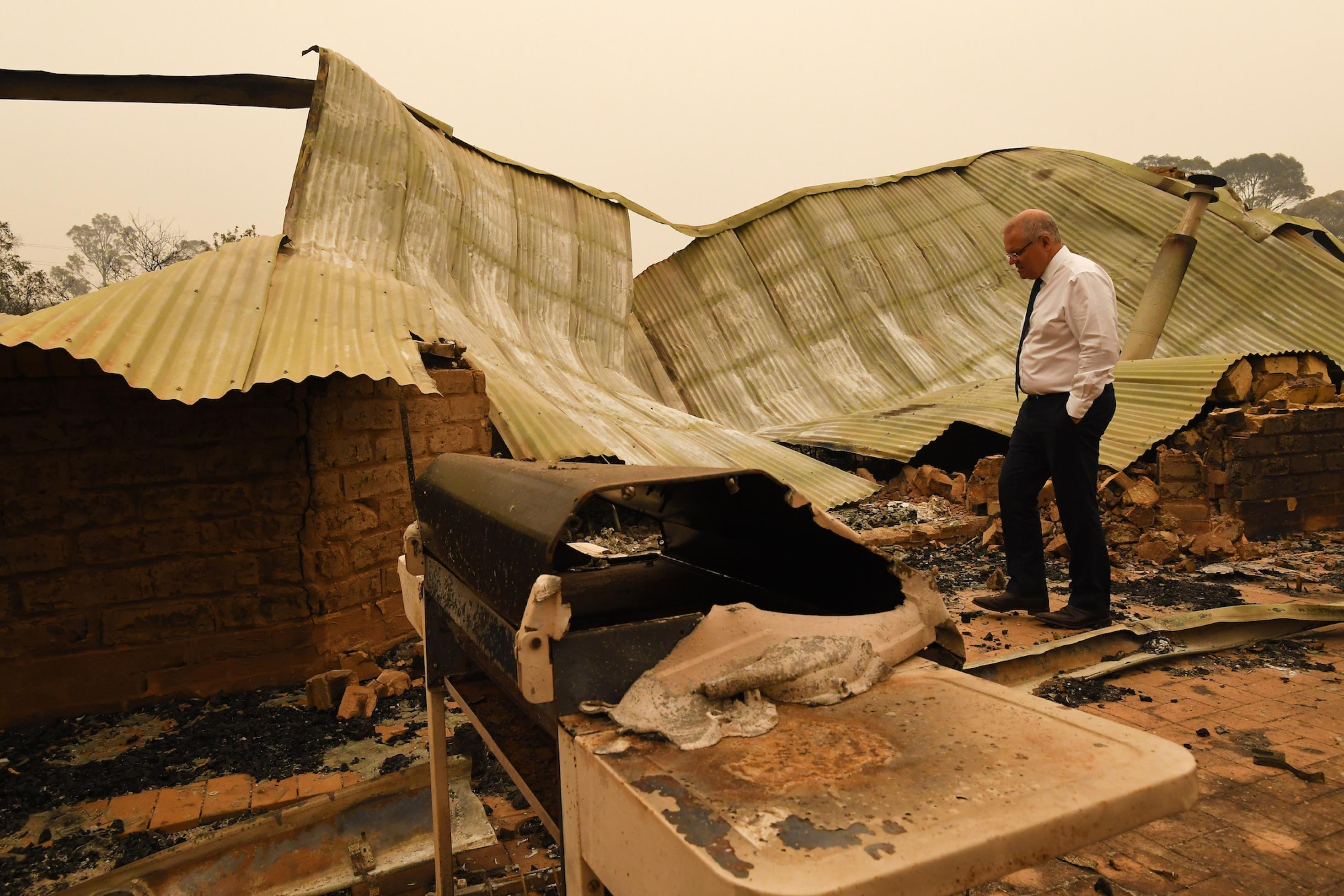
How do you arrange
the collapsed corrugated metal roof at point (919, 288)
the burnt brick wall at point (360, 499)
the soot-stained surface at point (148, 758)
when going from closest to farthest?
the soot-stained surface at point (148, 758), the burnt brick wall at point (360, 499), the collapsed corrugated metal roof at point (919, 288)

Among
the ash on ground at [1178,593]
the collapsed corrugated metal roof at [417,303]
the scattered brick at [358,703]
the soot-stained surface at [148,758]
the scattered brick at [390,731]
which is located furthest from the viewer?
the ash on ground at [1178,593]

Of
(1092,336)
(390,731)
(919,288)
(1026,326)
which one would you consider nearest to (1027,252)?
(1026,326)

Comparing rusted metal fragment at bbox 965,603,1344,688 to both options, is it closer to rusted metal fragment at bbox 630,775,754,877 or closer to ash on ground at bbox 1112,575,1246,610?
ash on ground at bbox 1112,575,1246,610

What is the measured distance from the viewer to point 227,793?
3.08m

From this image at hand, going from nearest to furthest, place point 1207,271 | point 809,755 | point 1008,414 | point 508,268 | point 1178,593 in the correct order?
1. point 809,755
2. point 1178,593
3. point 1008,414
4. point 508,268
5. point 1207,271

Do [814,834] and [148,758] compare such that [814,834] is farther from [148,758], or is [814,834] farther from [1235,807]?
[148,758]

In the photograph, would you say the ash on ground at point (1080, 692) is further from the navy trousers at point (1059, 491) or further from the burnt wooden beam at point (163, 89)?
the burnt wooden beam at point (163, 89)

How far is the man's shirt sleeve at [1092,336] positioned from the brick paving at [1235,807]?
119 cm

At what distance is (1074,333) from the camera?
3.51 metres

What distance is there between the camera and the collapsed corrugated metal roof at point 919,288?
11328 mm

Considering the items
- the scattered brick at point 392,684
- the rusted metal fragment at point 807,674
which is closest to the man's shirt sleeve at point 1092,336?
the rusted metal fragment at point 807,674

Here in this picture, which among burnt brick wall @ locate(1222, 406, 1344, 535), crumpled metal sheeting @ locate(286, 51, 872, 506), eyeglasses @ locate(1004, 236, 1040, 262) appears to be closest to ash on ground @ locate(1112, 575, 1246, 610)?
burnt brick wall @ locate(1222, 406, 1344, 535)

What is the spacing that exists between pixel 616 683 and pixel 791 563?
0.67 meters

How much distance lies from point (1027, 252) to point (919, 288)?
31.6ft
